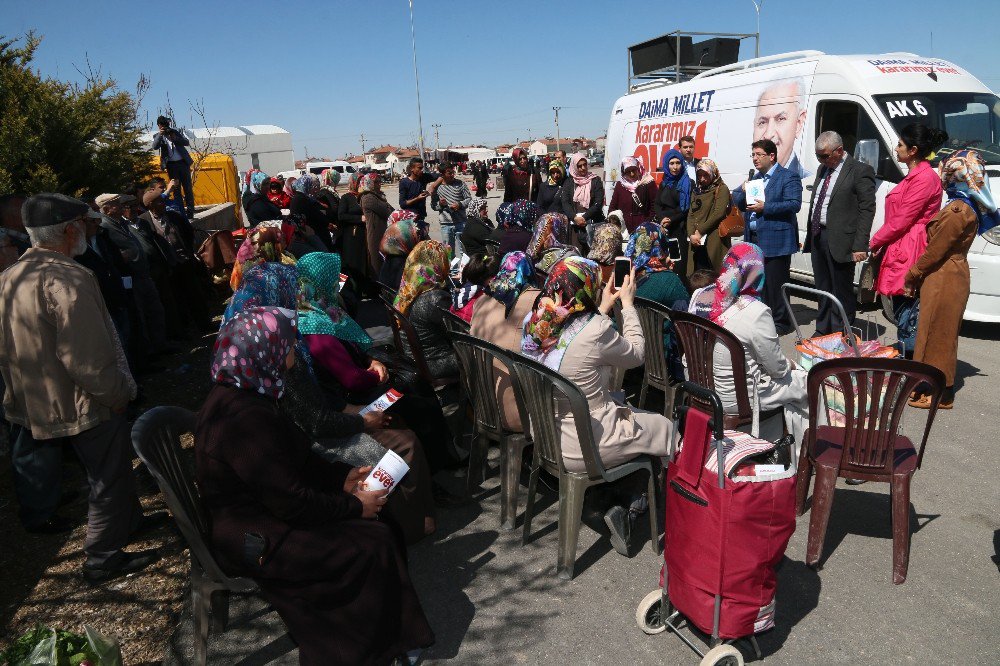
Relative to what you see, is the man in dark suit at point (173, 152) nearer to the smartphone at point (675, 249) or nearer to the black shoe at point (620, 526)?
the smartphone at point (675, 249)

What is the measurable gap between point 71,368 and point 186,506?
1.15 metres

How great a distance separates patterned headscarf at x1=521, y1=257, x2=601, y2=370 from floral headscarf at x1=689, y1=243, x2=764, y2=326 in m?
0.93

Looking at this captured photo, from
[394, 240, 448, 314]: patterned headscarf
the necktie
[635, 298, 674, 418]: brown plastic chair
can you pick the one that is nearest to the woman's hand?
[394, 240, 448, 314]: patterned headscarf

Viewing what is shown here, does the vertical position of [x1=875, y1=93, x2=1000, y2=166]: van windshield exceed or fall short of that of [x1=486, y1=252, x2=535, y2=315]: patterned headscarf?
it exceeds it

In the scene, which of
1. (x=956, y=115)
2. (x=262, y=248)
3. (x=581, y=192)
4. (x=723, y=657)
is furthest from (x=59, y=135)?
(x=956, y=115)

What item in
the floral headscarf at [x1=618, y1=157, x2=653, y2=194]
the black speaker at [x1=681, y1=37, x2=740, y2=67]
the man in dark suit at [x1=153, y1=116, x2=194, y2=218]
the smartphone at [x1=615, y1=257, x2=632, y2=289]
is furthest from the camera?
the black speaker at [x1=681, y1=37, x2=740, y2=67]

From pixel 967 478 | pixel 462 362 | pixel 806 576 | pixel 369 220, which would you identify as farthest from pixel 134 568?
pixel 369 220

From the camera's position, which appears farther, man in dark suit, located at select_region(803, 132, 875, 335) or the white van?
the white van

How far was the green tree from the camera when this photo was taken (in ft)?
21.8

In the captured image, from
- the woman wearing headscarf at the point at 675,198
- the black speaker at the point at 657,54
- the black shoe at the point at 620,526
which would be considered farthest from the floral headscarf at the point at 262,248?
the black speaker at the point at 657,54

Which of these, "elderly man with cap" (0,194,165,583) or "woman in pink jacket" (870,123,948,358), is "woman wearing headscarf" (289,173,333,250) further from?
"woman in pink jacket" (870,123,948,358)

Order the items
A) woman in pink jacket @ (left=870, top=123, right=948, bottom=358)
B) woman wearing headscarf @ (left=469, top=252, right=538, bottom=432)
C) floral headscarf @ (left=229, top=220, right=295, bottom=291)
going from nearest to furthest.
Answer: woman wearing headscarf @ (left=469, top=252, right=538, bottom=432) → woman in pink jacket @ (left=870, top=123, right=948, bottom=358) → floral headscarf @ (left=229, top=220, right=295, bottom=291)

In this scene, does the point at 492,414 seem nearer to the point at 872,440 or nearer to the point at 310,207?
the point at 872,440

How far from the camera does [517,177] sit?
36.8 ft
